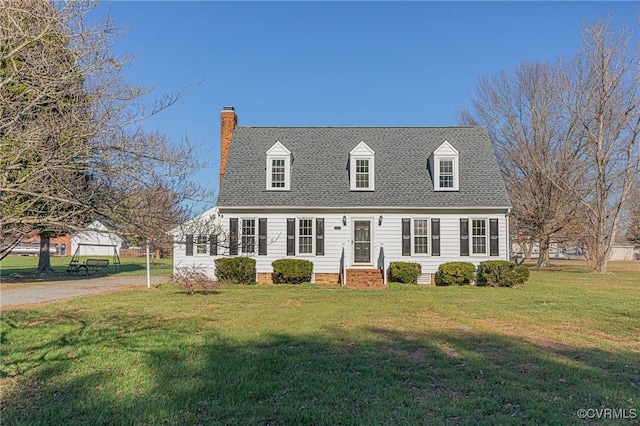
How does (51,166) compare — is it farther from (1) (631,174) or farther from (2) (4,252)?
(1) (631,174)

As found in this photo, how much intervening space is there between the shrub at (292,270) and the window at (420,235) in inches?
179

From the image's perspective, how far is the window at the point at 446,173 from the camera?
64.7 ft

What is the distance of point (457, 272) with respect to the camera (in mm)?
17906

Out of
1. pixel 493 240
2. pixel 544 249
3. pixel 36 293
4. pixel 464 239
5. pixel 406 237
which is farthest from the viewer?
pixel 544 249

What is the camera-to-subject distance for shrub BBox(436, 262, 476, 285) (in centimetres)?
1792

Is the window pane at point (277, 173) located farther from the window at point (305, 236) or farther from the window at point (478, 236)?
the window at point (478, 236)

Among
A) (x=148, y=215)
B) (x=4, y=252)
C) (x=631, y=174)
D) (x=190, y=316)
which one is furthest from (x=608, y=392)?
(x=631, y=174)

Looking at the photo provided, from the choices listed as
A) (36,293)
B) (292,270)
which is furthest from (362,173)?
(36,293)

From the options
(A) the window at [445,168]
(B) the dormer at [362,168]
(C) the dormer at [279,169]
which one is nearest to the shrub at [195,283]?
(C) the dormer at [279,169]

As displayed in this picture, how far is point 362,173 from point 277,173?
12.4 ft

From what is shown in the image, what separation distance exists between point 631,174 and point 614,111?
3.83 metres

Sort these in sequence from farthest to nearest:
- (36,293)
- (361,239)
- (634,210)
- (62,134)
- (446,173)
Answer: (634,210) → (446,173) → (361,239) → (36,293) → (62,134)

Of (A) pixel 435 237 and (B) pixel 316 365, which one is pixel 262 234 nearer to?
(A) pixel 435 237

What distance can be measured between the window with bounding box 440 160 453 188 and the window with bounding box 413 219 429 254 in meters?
2.00
